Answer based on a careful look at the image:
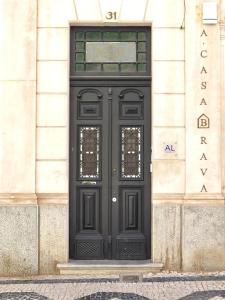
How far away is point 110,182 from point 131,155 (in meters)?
0.61

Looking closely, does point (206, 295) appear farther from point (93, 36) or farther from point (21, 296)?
point (93, 36)

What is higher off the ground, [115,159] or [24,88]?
[24,88]

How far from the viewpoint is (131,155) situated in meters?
10.0

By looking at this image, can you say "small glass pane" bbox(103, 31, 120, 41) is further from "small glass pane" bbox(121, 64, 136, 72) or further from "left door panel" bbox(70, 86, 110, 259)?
"left door panel" bbox(70, 86, 110, 259)

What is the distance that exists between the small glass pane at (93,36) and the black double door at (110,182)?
809 millimetres

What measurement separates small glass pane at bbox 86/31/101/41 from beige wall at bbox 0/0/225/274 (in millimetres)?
297

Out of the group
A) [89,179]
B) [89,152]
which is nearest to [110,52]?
[89,152]

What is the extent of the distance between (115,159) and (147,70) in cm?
168

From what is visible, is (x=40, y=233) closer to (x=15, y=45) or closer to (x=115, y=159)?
(x=115, y=159)

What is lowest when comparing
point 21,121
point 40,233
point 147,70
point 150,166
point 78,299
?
point 78,299

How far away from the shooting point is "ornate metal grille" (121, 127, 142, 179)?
32.8 feet

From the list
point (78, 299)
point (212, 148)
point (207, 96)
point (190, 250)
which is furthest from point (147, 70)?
point (78, 299)

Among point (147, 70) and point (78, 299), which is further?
point (147, 70)

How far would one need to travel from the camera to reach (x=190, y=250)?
9539mm
